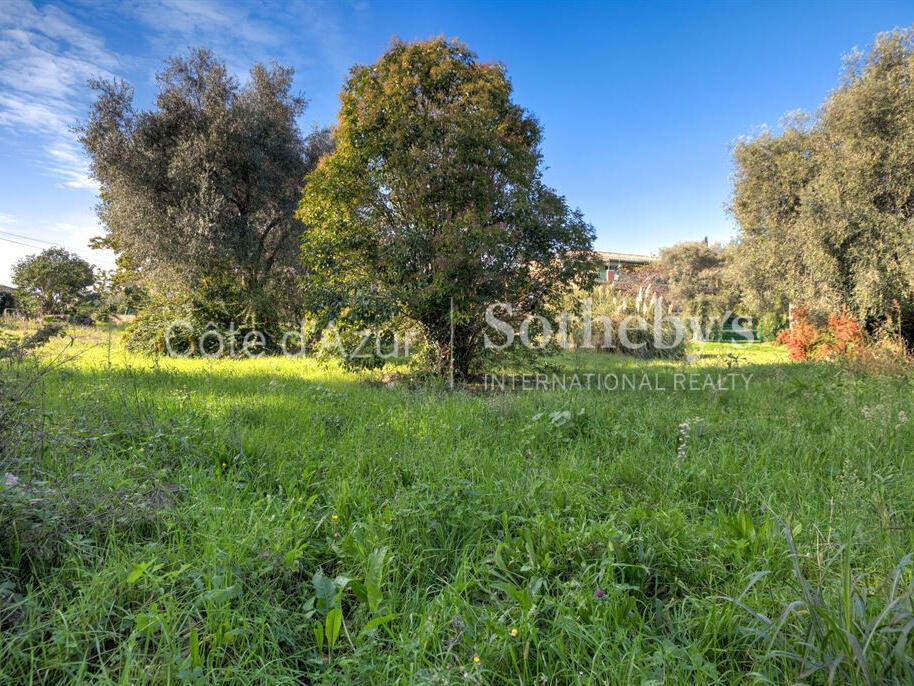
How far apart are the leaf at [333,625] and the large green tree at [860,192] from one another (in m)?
11.8

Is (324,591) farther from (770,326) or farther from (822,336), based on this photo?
(770,326)

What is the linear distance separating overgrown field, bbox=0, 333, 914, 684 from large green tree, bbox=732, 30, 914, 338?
7.75 m

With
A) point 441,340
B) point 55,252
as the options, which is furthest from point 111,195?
point 55,252

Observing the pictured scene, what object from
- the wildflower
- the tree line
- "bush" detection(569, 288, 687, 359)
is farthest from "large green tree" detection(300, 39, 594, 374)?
"bush" detection(569, 288, 687, 359)

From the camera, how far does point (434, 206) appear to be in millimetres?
6594

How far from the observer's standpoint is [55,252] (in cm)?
2709

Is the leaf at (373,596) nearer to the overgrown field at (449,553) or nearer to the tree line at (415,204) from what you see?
the overgrown field at (449,553)

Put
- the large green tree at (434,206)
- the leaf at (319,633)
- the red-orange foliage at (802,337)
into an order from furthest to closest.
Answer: the red-orange foliage at (802,337) < the large green tree at (434,206) < the leaf at (319,633)

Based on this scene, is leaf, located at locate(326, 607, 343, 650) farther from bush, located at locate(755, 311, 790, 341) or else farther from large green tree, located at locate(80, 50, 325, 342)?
bush, located at locate(755, 311, 790, 341)

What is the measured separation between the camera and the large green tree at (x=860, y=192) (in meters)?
8.78

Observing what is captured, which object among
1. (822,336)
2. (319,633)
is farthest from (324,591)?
(822,336)

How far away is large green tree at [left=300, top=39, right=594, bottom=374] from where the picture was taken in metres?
6.11

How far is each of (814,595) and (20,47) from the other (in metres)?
11.2

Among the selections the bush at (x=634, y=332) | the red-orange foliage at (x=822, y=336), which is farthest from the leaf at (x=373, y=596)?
the red-orange foliage at (x=822, y=336)
